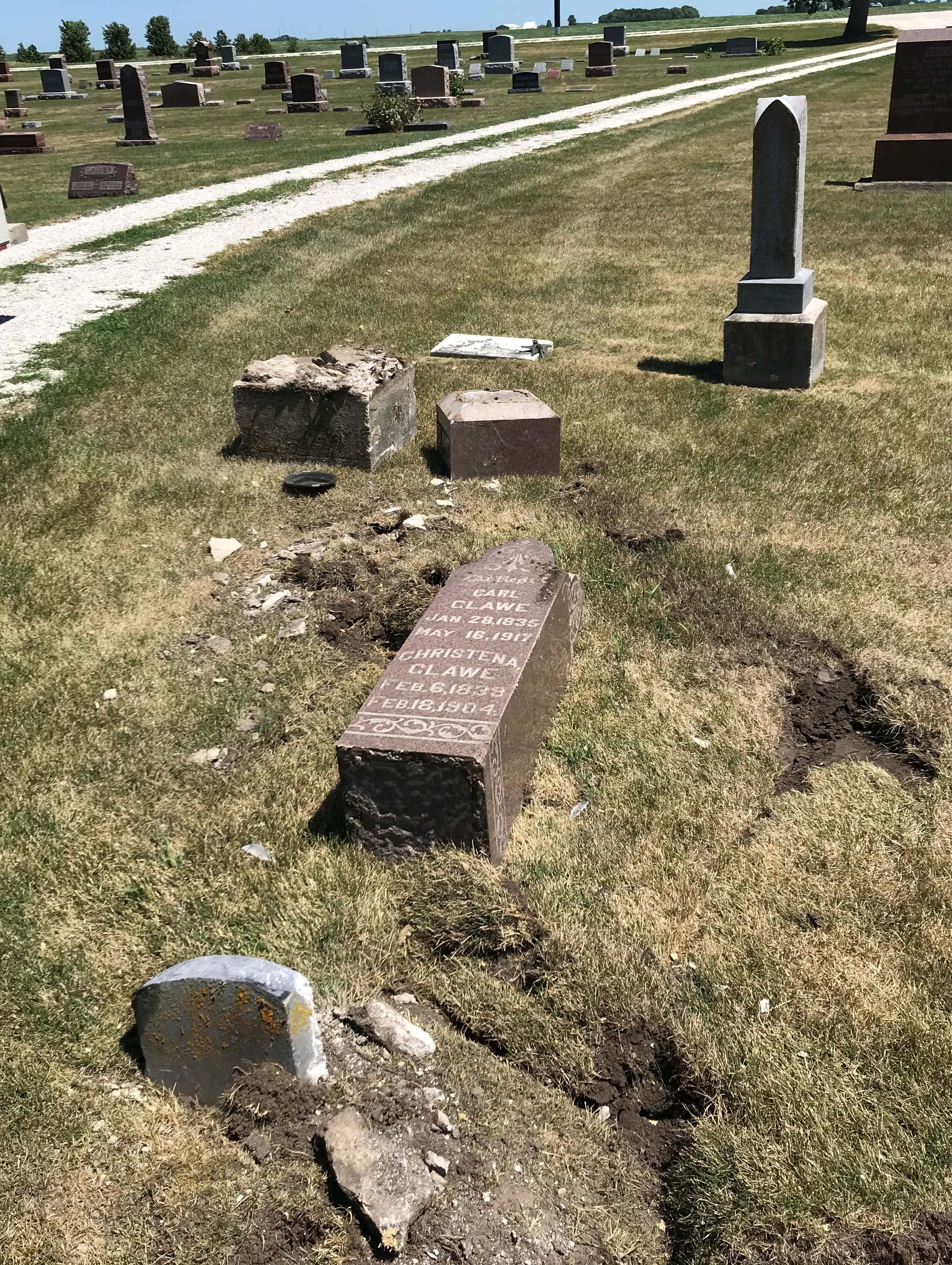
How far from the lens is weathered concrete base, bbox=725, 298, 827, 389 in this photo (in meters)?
9.02

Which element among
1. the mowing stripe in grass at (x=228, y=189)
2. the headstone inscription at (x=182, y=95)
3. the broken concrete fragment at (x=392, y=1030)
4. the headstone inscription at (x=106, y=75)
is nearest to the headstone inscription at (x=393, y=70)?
the headstone inscription at (x=182, y=95)

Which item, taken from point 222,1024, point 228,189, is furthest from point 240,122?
point 222,1024

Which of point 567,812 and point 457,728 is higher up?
point 457,728

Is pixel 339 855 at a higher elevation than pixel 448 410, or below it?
below

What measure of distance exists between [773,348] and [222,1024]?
7614 millimetres

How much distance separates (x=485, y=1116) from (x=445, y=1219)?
35 centimetres

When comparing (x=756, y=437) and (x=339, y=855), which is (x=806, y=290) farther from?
(x=339, y=855)

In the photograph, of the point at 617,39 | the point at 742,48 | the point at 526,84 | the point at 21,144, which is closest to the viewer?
the point at 21,144

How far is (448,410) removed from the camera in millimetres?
7668

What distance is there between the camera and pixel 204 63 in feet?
163

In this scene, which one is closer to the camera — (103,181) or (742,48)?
(103,181)

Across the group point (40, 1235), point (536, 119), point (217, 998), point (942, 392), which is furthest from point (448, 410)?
point (536, 119)

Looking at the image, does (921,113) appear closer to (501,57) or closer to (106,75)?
(501,57)

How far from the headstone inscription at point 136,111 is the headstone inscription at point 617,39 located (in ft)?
101
